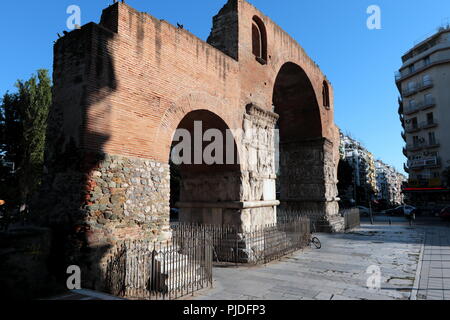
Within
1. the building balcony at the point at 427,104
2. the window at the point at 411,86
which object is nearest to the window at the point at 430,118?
the building balcony at the point at 427,104

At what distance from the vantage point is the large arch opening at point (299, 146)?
15242 millimetres

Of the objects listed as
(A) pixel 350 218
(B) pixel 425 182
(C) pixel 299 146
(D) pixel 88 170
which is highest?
(C) pixel 299 146

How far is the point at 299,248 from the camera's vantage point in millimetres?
10156

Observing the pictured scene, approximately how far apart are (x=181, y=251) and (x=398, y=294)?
424 centimetres

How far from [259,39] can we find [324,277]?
8077 millimetres

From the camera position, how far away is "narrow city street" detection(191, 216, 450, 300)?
212 inches

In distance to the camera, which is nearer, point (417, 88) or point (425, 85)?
point (425, 85)

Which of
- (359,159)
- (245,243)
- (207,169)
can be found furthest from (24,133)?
(359,159)

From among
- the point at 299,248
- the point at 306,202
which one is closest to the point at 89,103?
the point at 299,248

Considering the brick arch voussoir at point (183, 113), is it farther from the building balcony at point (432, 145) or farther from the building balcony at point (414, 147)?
A: the building balcony at point (414, 147)

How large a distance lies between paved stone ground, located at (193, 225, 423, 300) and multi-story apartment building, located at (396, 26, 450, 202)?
25.2 m

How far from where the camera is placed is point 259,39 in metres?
10.8

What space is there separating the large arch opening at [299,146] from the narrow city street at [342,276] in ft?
17.8

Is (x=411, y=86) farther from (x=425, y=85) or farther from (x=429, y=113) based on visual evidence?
(x=429, y=113)
